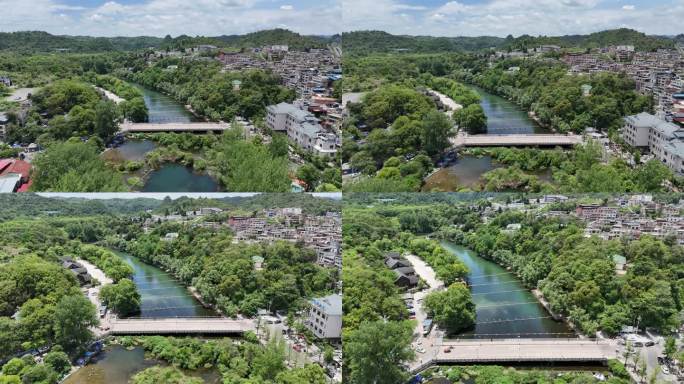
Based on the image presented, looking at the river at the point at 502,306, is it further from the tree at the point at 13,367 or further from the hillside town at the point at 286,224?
the tree at the point at 13,367

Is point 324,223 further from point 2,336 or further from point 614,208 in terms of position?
point 2,336

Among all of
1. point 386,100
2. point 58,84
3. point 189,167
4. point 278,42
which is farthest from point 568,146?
point 58,84

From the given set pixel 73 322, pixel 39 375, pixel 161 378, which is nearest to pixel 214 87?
pixel 73 322

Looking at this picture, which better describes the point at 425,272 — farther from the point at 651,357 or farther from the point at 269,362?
the point at 651,357

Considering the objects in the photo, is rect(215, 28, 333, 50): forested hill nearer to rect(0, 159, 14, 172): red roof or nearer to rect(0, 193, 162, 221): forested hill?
rect(0, 193, 162, 221): forested hill

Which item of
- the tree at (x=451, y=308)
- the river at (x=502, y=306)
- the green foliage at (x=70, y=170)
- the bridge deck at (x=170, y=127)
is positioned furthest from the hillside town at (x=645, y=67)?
the green foliage at (x=70, y=170)

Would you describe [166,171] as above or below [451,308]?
above

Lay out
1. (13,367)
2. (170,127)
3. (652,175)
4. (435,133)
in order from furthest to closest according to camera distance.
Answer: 1. (170,127)
2. (13,367)
3. (435,133)
4. (652,175)
